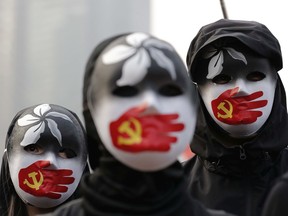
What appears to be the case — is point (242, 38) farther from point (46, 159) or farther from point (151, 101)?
point (151, 101)

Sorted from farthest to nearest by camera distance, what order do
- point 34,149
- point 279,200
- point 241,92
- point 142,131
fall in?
1. point 34,149
2. point 241,92
3. point 279,200
4. point 142,131

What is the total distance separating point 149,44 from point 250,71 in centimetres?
88

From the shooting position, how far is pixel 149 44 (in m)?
1.86

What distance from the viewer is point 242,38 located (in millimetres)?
2686

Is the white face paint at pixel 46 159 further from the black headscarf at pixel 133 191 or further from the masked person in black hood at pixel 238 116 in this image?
the black headscarf at pixel 133 191

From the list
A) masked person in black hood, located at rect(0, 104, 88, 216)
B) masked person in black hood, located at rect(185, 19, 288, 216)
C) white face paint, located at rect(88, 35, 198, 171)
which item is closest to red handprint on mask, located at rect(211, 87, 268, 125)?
masked person in black hood, located at rect(185, 19, 288, 216)

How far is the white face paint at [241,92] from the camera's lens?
2.63 meters

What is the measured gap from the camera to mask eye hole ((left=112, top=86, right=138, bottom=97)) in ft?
5.85

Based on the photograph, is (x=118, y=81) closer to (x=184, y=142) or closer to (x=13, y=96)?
(x=184, y=142)

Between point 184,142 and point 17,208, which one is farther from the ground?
point 184,142

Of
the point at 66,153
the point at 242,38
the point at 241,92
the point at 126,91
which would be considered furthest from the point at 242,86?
the point at 126,91

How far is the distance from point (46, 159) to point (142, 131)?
1.03m

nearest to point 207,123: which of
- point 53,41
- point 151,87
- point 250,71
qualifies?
point 250,71

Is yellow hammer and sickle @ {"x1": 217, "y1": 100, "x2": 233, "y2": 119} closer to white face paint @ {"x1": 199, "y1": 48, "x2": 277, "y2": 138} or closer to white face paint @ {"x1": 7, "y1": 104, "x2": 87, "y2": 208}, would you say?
white face paint @ {"x1": 199, "y1": 48, "x2": 277, "y2": 138}
